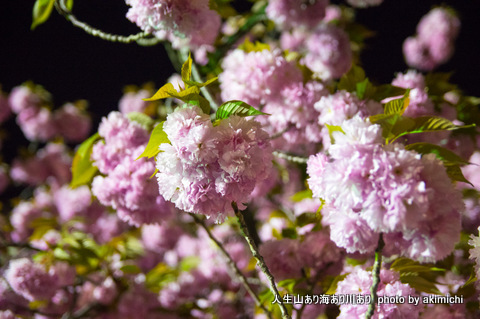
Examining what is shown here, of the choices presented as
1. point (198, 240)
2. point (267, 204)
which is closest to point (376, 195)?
point (267, 204)

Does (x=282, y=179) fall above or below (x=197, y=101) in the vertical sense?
above

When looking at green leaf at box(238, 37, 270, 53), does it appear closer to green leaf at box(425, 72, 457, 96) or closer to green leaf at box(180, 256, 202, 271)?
green leaf at box(425, 72, 457, 96)

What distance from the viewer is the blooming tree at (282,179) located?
0.43 meters

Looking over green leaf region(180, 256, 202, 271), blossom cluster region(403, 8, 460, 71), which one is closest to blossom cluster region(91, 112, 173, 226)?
green leaf region(180, 256, 202, 271)

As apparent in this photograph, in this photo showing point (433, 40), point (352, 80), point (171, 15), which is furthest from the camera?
point (433, 40)

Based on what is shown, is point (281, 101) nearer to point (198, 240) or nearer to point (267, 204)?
point (267, 204)

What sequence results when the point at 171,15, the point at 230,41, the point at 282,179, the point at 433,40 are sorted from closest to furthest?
the point at 171,15
the point at 230,41
the point at 282,179
the point at 433,40

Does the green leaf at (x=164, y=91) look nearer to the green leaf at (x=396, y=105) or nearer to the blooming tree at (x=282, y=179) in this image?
the blooming tree at (x=282, y=179)

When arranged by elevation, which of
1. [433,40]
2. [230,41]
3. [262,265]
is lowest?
[262,265]

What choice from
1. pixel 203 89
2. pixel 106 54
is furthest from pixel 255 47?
pixel 106 54

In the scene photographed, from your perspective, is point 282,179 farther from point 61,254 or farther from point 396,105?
point 396,105

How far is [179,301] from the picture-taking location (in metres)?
1.38

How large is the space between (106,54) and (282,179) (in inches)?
51.2

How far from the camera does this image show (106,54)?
2.06 metres
